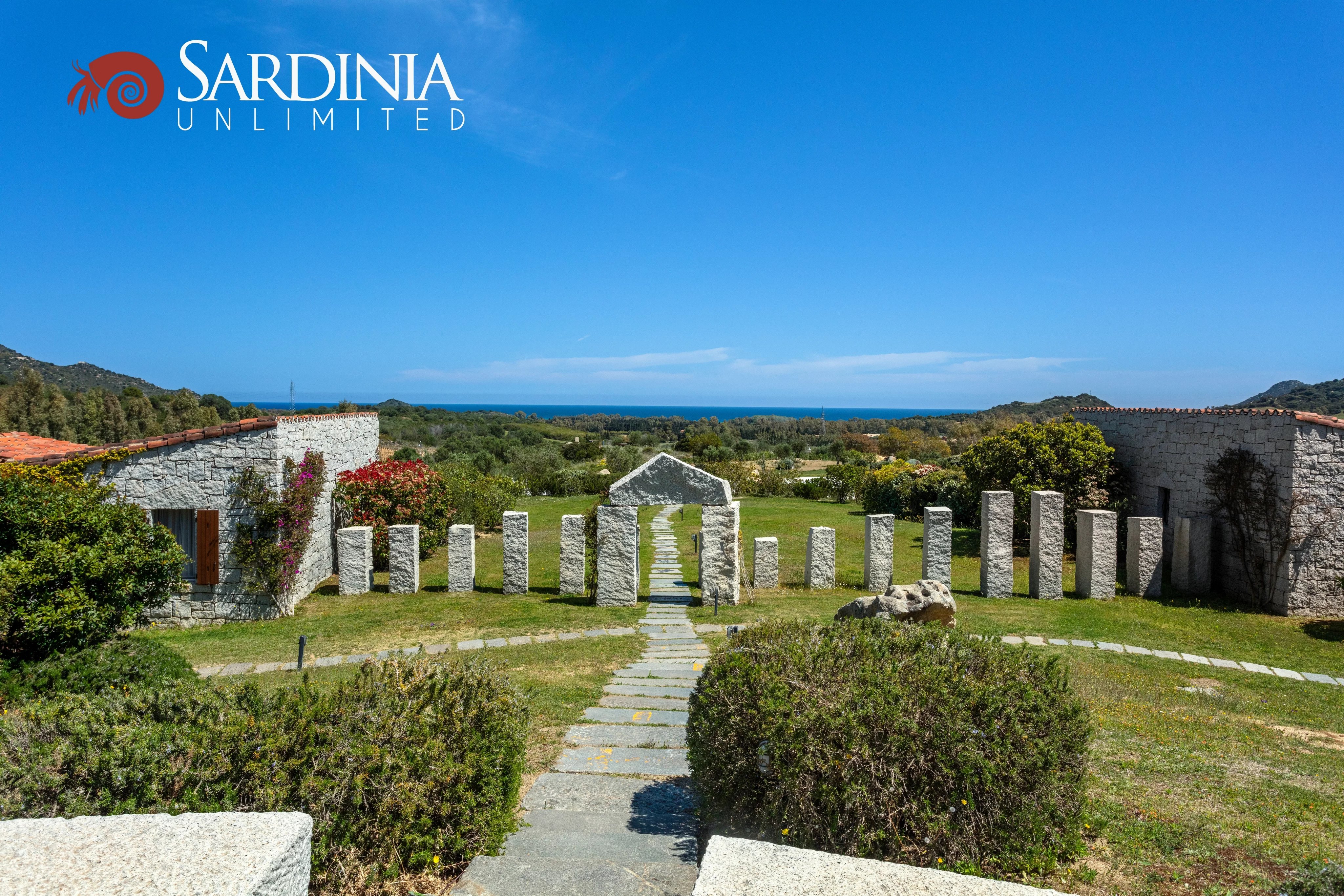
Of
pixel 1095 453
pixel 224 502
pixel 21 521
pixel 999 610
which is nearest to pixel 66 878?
pixel 21 521

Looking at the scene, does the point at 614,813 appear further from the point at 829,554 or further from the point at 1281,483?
the point at 1281,483

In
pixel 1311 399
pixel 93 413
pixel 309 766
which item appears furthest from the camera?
pixel 1311 399

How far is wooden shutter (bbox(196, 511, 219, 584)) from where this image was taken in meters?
11.9

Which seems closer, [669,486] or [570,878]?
[570,878]

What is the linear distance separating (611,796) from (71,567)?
5883 millimetres

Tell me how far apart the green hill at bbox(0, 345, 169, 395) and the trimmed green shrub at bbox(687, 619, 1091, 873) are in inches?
1930

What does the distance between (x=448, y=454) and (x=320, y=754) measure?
2812 cm

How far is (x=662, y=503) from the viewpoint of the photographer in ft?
38.7

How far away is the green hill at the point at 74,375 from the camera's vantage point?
4394 centimetres

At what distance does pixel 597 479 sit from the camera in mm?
25891

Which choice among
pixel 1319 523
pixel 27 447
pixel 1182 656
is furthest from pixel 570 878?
pixel 27 447

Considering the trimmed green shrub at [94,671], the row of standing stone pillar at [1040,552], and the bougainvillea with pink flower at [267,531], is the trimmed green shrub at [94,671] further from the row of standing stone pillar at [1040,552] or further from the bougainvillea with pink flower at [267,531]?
the row of standing stone pillar at [1040,552]

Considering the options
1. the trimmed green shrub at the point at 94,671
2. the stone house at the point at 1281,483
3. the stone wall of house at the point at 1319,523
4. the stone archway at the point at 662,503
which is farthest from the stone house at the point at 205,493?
the stone wall of house at the point at 1319,523

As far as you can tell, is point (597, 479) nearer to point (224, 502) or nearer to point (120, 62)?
point (224, 502)
